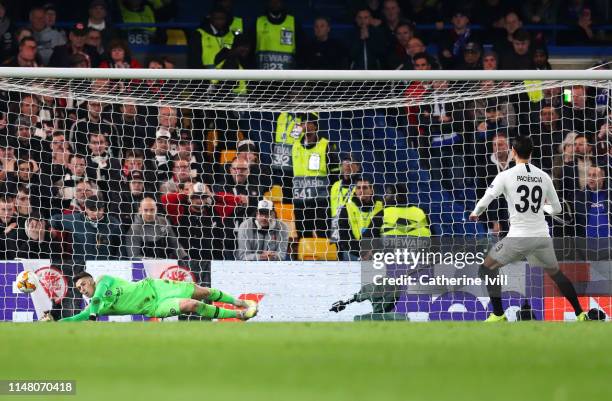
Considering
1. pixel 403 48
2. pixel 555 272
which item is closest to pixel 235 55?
pixel 403 48

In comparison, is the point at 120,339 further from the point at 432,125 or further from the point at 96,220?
the point at 432,125

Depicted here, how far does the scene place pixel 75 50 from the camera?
12695 millimetres

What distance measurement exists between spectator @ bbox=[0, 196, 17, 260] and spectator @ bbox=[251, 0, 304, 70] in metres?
4.12

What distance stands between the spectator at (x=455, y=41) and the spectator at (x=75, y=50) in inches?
157

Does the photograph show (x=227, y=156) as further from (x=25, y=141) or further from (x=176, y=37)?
(x=176, y=37)

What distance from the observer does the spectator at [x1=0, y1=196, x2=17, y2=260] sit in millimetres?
10039

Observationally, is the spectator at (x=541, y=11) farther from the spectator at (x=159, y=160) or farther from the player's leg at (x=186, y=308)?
the player's leg at (x=186, y=308)

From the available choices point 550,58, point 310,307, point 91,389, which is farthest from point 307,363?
point 550,58

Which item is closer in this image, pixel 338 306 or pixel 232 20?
pixel 338 306

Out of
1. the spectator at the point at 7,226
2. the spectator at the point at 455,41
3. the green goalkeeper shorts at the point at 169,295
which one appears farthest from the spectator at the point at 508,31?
the spectator at the point at 7,226

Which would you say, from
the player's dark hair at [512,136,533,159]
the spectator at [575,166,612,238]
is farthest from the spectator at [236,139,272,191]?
the spectator at [575,166,612,238]

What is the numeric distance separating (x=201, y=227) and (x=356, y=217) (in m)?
1.44

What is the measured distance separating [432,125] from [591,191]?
1.76 m

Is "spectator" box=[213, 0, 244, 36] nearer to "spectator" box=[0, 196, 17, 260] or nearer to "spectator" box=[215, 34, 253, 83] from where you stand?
"spectator" box=[215, 34, 253, 83]
